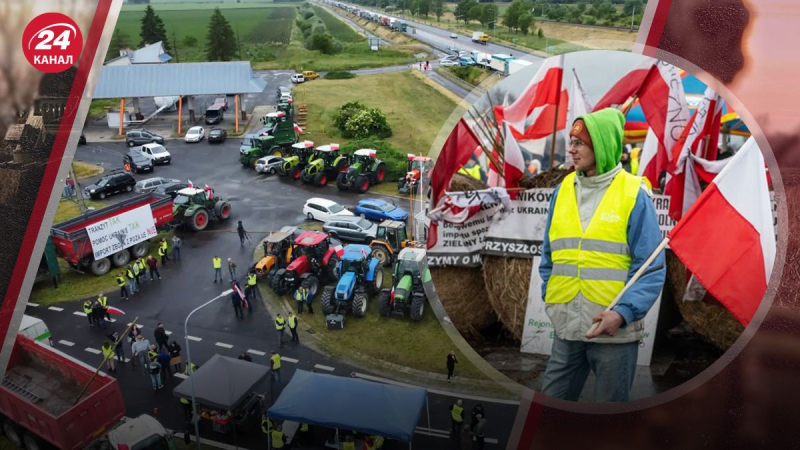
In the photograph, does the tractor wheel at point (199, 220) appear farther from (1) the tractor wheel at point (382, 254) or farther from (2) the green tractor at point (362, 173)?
(1) the tractor wheel at point (382, 254)

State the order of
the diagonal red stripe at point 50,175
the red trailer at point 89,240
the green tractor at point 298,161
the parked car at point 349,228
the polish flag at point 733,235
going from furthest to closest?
the green tractor at point 298,161, the parked car at point 349,228, the red trailer at point 89,240, the diagonal red stripe at point 50,175, the polish flag at point 733,235

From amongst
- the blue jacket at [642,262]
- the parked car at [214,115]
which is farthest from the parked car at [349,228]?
the parked car at [214,115]

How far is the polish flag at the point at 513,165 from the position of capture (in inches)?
165

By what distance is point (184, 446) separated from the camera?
24.7 ft

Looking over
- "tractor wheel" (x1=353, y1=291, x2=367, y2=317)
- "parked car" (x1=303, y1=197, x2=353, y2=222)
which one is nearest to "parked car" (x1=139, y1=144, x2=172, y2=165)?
"parked car" (x1=303, y1=197, x2=353, y2=222)

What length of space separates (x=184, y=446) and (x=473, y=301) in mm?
5046

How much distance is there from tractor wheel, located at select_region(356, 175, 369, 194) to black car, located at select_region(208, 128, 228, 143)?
21.5 ft

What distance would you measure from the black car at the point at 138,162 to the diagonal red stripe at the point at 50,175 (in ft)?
36.9

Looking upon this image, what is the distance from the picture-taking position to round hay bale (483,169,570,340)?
4.32 m

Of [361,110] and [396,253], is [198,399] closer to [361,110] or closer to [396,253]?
[396,253]

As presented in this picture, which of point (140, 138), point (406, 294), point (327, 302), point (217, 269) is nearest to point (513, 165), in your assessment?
point (406, 294)

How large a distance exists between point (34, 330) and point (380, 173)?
9.64 m

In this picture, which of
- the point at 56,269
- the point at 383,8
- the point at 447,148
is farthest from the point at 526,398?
the point at 56,269

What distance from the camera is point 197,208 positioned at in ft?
45.4
